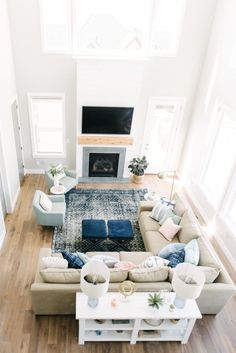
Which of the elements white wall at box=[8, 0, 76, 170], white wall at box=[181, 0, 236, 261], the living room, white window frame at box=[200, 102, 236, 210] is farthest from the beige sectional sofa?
white wall at box=[8, 0, 76, 170]

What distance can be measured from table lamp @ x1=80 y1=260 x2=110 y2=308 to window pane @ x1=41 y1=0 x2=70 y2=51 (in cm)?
546

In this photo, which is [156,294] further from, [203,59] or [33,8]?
[33,8]

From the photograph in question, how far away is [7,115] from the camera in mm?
5914

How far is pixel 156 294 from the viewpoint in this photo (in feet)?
11.4

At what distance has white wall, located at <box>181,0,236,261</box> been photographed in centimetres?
562

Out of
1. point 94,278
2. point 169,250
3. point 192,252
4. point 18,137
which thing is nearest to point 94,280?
point 94,278

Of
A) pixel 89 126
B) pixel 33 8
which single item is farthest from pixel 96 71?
pixel 33 8

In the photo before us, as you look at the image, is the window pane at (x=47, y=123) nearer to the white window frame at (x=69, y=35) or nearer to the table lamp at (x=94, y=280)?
the white window frame at (x=69, y=35)

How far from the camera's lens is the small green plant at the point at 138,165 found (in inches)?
301

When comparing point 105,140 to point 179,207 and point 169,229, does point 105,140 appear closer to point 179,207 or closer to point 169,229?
point 179,207

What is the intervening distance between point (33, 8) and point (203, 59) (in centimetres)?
433

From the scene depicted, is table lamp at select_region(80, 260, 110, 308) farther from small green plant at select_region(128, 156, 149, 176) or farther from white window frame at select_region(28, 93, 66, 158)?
white window frame at select_region(28, 93, 66, 158)

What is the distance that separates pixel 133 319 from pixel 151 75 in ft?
18.9

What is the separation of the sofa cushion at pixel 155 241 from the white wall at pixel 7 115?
3.26 meters
